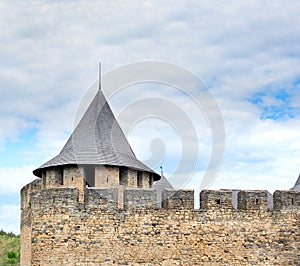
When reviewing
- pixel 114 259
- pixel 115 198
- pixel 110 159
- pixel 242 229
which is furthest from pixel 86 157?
pixel 242 229

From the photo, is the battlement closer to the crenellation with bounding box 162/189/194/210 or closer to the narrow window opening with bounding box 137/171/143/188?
the crenellation with bounding box 162/189/194/210

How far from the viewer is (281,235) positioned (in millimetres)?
20422

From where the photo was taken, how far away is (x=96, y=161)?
21031mm

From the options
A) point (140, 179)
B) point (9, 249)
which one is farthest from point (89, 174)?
point (9, 249)

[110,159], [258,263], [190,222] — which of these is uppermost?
[110,159]

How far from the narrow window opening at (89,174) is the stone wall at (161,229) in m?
1.40

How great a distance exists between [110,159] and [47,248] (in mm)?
3688

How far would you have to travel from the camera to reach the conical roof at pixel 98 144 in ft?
69.8

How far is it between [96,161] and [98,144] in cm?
109

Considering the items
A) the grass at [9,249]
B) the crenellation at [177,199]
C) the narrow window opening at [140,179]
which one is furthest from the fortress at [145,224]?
the grass at [9,249]

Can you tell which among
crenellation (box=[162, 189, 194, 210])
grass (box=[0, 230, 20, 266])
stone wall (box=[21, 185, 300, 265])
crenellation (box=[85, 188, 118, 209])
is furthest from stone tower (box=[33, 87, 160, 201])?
grass (box=[0, 230, 20, 266])

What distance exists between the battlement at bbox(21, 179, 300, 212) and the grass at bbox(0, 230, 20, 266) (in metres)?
13.1

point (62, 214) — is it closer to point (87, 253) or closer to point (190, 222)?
point (87, 253)

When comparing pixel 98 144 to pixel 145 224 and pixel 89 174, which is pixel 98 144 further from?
pixel 145 224
